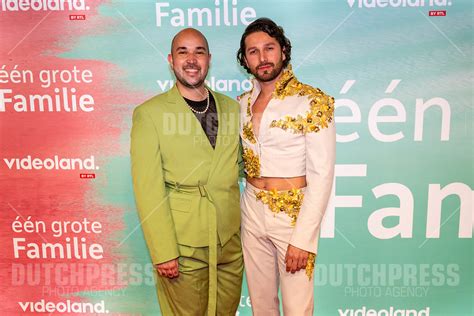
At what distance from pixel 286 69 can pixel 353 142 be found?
2.55 ft

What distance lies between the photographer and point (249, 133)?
72.4 inches

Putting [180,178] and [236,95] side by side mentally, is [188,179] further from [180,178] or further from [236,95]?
[236,95]

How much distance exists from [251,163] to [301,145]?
0.25 metres

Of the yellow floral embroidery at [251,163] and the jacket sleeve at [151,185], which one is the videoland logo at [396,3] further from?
the jacket sleeve at [151,185]

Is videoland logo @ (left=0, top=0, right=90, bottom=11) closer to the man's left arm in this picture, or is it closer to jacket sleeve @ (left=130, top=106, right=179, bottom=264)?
jacket sleeve @ (left=130, top=106, right=179, bottom=264)

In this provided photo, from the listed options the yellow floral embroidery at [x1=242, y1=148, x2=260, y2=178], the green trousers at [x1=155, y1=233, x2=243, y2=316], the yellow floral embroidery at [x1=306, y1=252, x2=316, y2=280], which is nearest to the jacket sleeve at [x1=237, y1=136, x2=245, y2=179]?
the yellow floral embroidery at [x1=242, y1=148, x2=260, y2=178]

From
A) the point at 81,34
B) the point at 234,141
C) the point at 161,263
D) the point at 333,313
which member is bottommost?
the point at 333,313

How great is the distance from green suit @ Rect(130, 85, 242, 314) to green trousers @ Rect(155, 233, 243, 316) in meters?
0.04

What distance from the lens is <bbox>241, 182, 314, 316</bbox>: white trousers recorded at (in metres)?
1.82

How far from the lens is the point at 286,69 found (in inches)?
72.7

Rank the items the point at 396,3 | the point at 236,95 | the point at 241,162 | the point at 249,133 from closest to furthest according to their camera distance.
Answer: the point at 249,133 < the point at 241,162 < the point at 396,3 < the point at 236,95

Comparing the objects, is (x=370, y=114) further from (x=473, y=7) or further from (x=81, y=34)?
(x=81, y=34)

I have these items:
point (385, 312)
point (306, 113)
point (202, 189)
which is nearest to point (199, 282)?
point (202, 189)

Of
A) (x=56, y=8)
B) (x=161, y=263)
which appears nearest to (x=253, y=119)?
(x=161, y=263)
